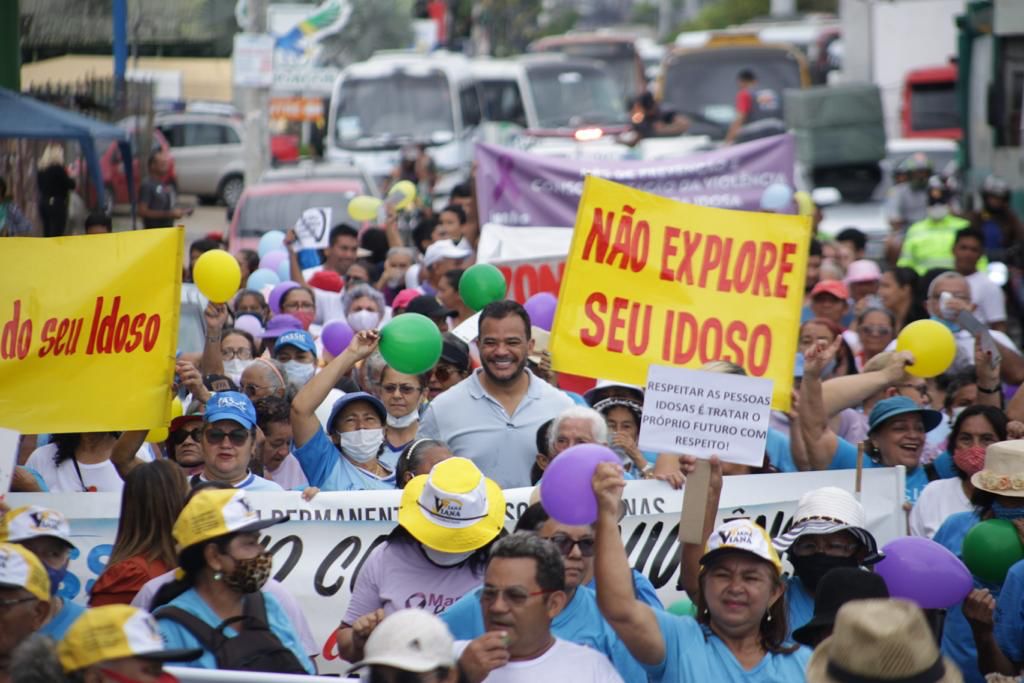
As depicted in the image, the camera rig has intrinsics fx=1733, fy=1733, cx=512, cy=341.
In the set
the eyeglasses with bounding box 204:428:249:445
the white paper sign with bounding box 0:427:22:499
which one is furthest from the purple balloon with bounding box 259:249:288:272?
the white paper sign with bounding box 0:427:22:499

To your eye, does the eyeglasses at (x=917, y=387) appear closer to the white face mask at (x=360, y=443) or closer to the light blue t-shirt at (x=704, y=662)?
the white face mask at (x=360, y=443)

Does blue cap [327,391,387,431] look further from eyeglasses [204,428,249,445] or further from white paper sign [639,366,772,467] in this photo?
white paper sign [639,366,772,467]

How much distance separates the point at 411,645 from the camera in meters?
4.21

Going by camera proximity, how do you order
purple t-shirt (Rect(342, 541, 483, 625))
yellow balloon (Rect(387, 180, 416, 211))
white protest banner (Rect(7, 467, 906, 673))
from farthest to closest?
yellow balloon (Rect(387, 180, 416, 211))
white protest banner (Rect(7, 467, 906, 673))
purple t-shirt (Rect(342, 541, 483, 625))

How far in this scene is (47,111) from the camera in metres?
12.0

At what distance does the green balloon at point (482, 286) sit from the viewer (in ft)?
29.5

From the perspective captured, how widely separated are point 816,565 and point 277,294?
5593 millimetres

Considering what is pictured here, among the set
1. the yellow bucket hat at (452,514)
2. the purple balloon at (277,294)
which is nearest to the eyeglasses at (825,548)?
the yellow bucket hat at (452,514)

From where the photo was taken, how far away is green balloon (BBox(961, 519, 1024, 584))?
5.87 meters

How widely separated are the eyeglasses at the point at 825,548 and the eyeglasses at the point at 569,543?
693 millimetres

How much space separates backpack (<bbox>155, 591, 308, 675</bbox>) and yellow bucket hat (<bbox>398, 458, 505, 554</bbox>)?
80 cm

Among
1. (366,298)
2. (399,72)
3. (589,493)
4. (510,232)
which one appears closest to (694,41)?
(399,72)

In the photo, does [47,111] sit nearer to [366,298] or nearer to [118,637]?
[366,298]

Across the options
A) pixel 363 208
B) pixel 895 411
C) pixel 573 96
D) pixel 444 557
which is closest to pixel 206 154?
pixel 573 96
